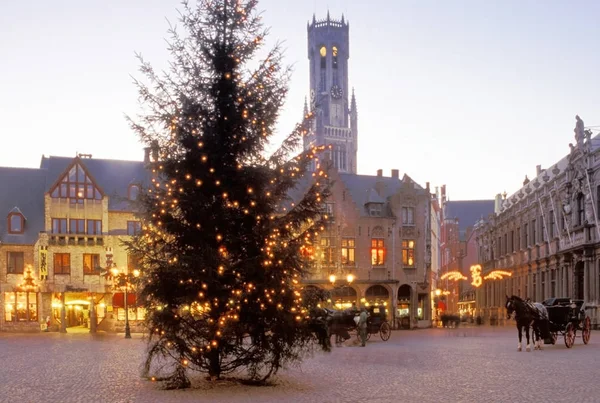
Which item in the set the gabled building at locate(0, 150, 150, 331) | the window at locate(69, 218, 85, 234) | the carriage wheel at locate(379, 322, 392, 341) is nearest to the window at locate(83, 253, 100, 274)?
the gabled building at locate(0, 150, 150, 331)

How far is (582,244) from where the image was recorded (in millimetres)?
48719

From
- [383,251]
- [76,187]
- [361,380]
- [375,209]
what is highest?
[76,187]

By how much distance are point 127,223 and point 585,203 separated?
3238cm

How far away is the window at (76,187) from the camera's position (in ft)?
188

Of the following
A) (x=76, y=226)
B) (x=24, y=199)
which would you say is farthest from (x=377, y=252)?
(x=24, y=199)

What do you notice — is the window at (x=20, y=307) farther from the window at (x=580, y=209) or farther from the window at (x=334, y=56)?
the window at (x=334, y=56)

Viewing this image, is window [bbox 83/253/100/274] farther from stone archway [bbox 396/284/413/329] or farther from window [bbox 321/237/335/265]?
stone archway [bbox 396/284/413/329]

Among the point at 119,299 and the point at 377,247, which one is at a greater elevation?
the point at 377,247

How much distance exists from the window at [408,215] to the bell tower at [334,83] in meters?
91.1

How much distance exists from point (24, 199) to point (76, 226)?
4.88 m

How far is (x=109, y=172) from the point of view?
202ft

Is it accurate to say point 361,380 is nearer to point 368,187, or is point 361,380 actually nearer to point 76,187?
point 76,187

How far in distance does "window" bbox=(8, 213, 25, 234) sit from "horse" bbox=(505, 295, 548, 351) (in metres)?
40.5

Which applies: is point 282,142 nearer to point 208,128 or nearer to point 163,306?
point 208,128
